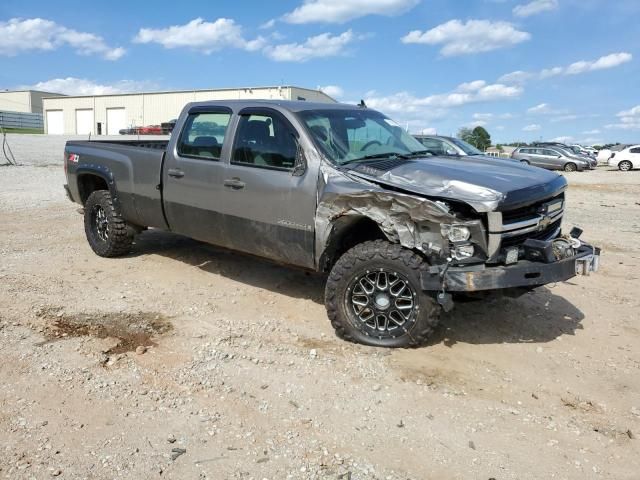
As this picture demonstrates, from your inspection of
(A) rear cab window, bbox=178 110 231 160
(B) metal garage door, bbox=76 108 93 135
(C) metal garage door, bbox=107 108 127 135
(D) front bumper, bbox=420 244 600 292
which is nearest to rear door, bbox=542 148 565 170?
(A) rear cab window, bbox=178 110 231 160

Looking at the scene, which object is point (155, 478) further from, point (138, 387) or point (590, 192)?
point (590, 192)

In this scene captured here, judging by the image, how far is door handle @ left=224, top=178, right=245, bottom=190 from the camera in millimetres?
5166

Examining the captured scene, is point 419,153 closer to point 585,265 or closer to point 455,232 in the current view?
point 455,232

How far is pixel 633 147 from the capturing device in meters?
33.2

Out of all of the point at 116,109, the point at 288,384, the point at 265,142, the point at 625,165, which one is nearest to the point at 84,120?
the point at 116,109

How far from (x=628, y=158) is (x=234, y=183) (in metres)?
33.9

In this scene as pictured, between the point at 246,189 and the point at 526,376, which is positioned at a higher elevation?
the point at 246,189

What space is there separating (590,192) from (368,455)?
17.8m

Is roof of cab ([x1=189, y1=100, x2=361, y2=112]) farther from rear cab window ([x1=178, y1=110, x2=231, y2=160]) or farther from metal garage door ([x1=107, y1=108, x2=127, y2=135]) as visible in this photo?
metal garage door ([x1=107, y1=108, x2=127, y2=135])

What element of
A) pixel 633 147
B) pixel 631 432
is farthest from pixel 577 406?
pixel 633 147

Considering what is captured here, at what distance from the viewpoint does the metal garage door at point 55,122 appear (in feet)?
227

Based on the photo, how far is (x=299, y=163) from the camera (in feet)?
15.6

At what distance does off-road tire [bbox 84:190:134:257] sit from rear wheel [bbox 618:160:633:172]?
33.5m

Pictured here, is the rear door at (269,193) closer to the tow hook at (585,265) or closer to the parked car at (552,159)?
the tow hook at (585,265)
